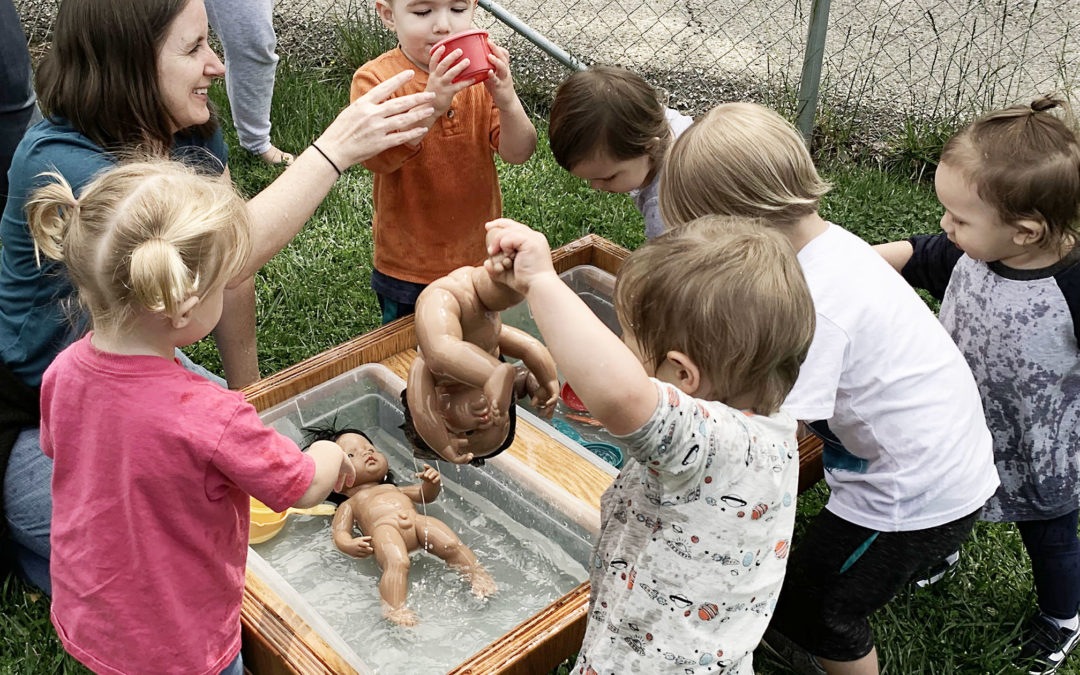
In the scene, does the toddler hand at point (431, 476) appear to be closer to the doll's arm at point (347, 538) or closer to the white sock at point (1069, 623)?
the doll's arm at point (347, 538)

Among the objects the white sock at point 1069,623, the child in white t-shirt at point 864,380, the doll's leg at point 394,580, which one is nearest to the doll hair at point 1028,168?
the child in white t-shirt at point 864,380

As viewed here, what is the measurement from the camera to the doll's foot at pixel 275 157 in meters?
4.28

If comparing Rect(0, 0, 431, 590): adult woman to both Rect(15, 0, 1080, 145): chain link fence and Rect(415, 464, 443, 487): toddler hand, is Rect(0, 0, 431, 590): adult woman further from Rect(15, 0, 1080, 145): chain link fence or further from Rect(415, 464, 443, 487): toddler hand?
Rect(15, 0, 1080, 145): chain link fence

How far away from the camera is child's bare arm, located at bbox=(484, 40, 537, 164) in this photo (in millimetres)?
2260

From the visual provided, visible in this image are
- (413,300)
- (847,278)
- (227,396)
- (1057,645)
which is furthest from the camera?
(413,300)

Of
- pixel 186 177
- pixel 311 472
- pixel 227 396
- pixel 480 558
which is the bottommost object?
pixel 480 558

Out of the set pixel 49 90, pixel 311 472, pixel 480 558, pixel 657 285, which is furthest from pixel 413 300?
pixel 657 285

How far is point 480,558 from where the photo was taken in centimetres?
244

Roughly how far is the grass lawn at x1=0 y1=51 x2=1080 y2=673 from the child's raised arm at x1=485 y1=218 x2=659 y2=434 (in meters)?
1.27

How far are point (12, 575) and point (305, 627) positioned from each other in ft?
3.05

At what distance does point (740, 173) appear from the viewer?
187 centimetres

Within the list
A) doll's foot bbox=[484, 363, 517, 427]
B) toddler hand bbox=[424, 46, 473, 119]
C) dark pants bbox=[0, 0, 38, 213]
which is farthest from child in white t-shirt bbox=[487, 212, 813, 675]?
dark pants bbox=[0, 0, 38, 213]

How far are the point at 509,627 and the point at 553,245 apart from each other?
6.02 feet

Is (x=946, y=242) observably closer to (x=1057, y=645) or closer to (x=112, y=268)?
(x=1057, y=645)
